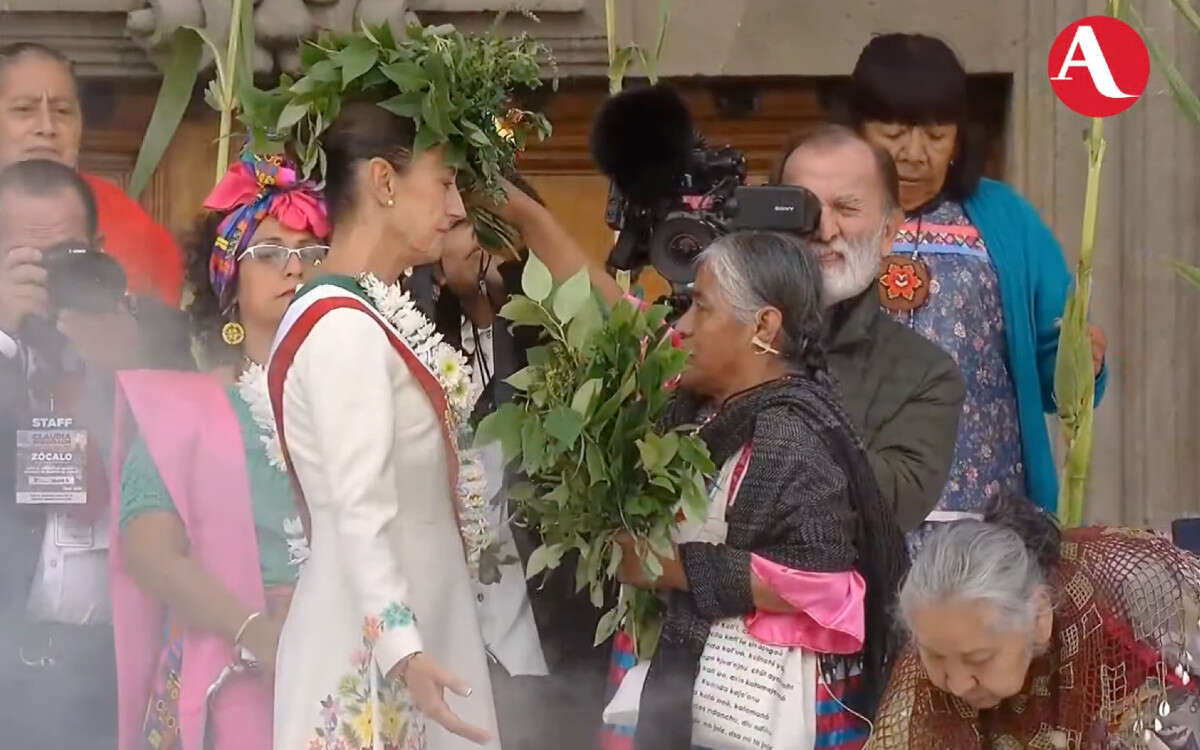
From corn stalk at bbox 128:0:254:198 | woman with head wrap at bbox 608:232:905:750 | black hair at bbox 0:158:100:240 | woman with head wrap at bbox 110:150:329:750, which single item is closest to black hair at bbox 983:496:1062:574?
woman with head wrap at bbox 608:232:905:750

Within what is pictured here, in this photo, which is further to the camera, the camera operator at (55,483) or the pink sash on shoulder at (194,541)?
the camera operator at (55,483)

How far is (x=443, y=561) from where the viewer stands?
3.39 metres

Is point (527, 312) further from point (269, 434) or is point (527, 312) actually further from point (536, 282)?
point (269, 434)

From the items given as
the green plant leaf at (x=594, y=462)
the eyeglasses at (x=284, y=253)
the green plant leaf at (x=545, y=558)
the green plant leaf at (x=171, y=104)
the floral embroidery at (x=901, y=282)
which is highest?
the green plant leaf at (x=171, y=104)

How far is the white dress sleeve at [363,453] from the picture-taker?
10.5 feet

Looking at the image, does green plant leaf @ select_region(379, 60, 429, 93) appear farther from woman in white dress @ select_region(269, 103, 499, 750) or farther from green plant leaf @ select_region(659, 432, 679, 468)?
green plant leaf @ select_region(659, 432, 679, 468)

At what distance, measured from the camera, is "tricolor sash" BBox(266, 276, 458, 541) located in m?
3.33

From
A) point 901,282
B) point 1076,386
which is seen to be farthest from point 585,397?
point 1076,386

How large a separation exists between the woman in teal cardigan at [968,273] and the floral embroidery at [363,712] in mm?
1039

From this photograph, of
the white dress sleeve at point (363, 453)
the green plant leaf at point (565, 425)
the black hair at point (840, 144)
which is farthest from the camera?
the black hair at point (840, 144)

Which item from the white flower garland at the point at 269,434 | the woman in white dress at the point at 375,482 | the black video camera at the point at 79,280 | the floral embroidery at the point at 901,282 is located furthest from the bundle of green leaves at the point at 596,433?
the black video camera at the point at 79,280

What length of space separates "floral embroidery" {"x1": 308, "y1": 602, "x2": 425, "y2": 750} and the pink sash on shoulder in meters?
0.31

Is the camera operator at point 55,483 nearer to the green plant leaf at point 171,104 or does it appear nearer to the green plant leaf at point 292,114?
the green plant leaf at point 171,104

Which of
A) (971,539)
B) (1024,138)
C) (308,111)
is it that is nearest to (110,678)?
(308,111)
